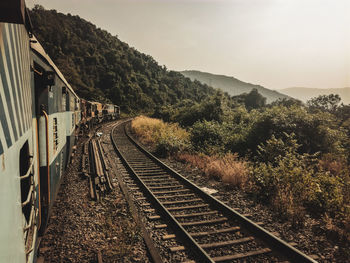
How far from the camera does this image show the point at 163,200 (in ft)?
20.9

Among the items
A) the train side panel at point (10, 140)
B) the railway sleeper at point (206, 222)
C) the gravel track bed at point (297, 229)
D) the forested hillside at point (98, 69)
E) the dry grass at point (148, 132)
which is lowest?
the gravel track bed at point (297, 229)

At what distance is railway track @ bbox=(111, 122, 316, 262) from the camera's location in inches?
159

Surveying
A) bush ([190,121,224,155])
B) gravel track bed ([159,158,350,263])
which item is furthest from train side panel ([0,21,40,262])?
bush ([190,121,224,155])

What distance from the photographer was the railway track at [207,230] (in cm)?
404

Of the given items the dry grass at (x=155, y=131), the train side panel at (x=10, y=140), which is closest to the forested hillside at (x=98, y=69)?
the dry grass at (x=155, y=131)

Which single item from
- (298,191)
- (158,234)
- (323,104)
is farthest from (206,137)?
(323,104)

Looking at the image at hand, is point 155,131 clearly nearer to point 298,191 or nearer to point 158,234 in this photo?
point 298,191

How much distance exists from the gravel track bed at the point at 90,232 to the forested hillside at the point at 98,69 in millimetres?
51396

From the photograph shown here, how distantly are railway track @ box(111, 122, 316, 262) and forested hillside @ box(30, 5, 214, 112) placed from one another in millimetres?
51619

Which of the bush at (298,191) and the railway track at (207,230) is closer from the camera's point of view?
the railway track at (207,230)

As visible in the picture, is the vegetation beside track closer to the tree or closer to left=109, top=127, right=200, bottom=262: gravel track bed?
left=109, top=127, right=200, bottom=262: gravel track bed

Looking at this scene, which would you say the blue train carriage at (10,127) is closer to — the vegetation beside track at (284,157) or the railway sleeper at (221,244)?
the railway sleeper at (221,244)

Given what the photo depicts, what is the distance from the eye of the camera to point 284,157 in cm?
748

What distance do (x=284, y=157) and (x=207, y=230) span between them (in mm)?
4216
